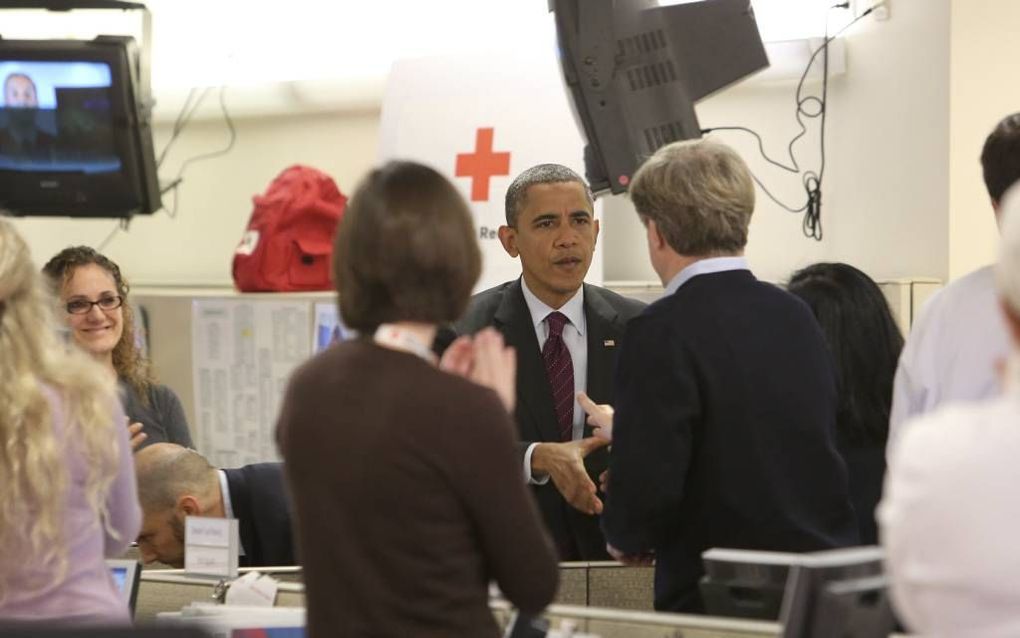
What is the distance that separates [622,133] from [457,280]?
1.60m

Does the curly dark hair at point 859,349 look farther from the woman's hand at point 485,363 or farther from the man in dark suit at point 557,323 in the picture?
the woman's hand at point 485,363

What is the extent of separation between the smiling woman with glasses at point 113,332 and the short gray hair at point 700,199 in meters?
1.75

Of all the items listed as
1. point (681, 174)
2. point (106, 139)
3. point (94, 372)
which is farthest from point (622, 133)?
point (106, 139)

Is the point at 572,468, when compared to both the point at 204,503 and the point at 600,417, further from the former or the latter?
the point at 204,503

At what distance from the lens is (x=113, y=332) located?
368 cm

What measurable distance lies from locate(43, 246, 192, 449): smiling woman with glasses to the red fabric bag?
1.62 meters

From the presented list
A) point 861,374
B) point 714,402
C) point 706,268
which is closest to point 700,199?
point 706,268

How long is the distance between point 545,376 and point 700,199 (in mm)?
948

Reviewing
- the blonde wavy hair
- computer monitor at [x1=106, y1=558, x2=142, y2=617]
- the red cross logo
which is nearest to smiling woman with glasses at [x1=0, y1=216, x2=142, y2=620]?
the blonde wavy hair

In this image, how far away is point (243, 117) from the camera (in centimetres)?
610

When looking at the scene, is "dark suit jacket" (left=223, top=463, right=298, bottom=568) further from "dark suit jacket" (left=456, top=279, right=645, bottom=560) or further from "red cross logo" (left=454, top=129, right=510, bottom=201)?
"red cross logo" (left=454, top=129, right=510, bottom=201)

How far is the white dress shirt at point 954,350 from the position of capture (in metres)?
2.30

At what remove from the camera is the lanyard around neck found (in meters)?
1.66

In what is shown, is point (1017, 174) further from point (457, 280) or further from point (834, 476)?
point (457, 280)
